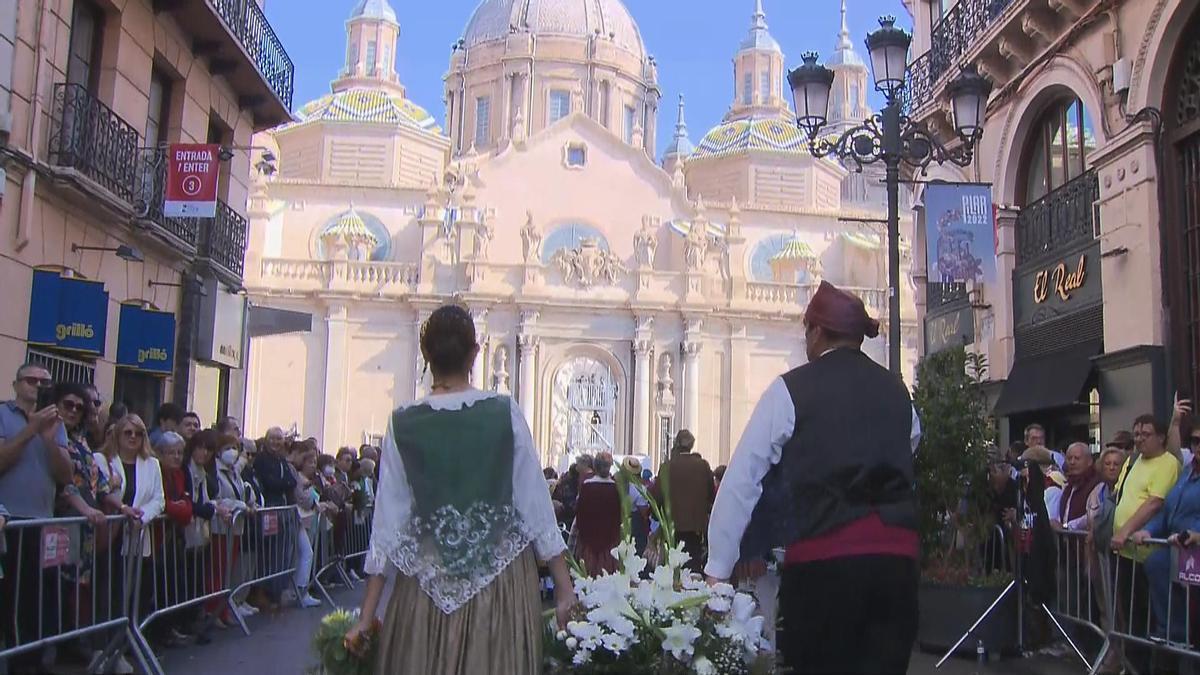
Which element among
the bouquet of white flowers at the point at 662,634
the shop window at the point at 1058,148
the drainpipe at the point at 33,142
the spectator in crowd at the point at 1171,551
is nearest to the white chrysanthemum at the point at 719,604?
the bouquet of white flowers at the point at 662,634

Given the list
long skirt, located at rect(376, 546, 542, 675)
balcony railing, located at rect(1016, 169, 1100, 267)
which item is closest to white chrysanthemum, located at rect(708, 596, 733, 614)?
long skirt, located at rect(376, 546, 542, 675)

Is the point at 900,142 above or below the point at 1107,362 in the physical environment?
above

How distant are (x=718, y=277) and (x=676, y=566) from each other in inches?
1481

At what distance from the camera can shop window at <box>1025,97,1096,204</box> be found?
1534 centimetres

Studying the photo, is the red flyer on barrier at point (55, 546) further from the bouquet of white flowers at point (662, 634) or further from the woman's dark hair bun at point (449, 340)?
the bouquet of white flowers at point (662, 634)

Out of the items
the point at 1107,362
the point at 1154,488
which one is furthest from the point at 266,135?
the point at 1154,488

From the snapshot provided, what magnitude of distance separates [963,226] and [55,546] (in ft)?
37.1

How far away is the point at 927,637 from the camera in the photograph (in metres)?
9.38

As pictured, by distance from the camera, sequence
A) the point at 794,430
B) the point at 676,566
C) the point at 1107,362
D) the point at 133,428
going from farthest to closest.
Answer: the point at 1107,362, the point at 133,428, the point at 676,566, the point at 794,430

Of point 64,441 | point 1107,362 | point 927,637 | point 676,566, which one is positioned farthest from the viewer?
point 1107,362

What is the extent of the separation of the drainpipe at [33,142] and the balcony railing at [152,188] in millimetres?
2421

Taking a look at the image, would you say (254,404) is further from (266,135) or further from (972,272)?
(972,272)

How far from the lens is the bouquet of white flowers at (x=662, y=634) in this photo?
4.37 meters

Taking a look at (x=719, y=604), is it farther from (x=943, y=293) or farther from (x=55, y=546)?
(x=943, y=293)
